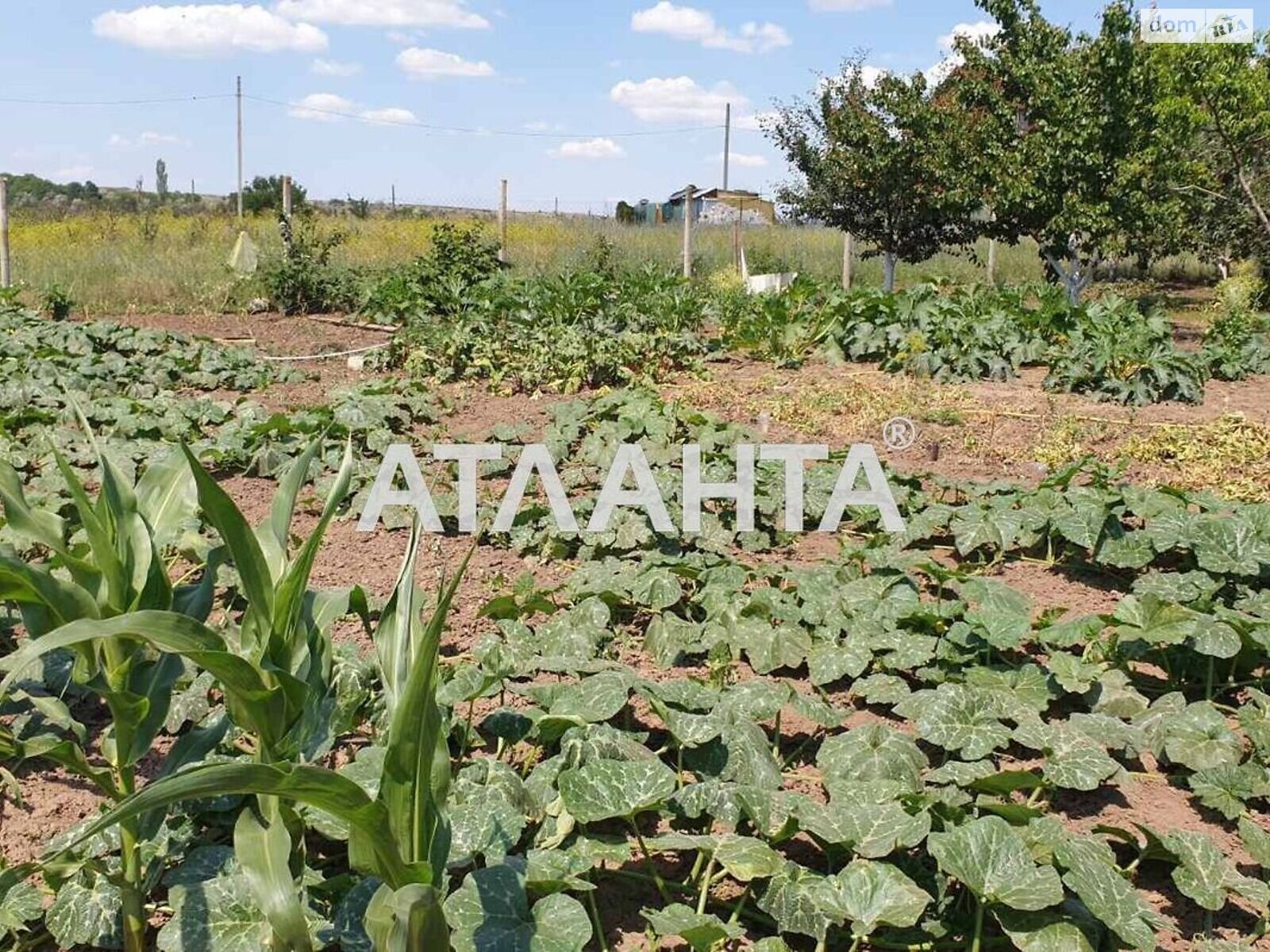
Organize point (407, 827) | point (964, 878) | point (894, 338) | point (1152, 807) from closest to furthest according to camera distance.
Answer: point (407, 827) → point (964, 878) → point (1152, 807) → point (894, 338)

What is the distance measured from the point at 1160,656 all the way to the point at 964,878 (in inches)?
72.6

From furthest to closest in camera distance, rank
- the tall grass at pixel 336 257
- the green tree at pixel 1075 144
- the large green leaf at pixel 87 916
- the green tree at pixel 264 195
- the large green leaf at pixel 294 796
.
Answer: the green tree at pixel 264 195, the tall grass at pixel 336 257, the green tree at pixel 1075 144, the large green leaf at pixel 87 916, the large green leaf at pixel 294 796

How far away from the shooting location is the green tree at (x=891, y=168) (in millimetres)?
14508

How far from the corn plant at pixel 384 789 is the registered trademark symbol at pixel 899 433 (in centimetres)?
526

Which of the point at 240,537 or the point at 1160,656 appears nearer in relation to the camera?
the point at 240,537

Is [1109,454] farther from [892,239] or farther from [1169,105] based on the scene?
[892,239]

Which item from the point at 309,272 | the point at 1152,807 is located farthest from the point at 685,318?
the point at 1152,807

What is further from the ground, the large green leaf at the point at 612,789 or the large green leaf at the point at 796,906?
the large green leaf at the point at 612,789

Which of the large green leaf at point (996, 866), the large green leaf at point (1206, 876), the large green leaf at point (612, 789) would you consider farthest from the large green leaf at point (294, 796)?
the large green leaf at point (1206, 876)

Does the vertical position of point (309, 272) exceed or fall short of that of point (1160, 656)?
it exceeds it

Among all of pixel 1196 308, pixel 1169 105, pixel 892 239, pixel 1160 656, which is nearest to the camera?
pixel 1160 656

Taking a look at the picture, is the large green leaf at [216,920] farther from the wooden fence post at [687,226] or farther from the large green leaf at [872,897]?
the wooden fence post at [687,226]

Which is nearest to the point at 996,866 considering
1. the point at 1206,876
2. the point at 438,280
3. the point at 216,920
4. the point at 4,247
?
the point at 1206,876

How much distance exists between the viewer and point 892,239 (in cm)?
1617
